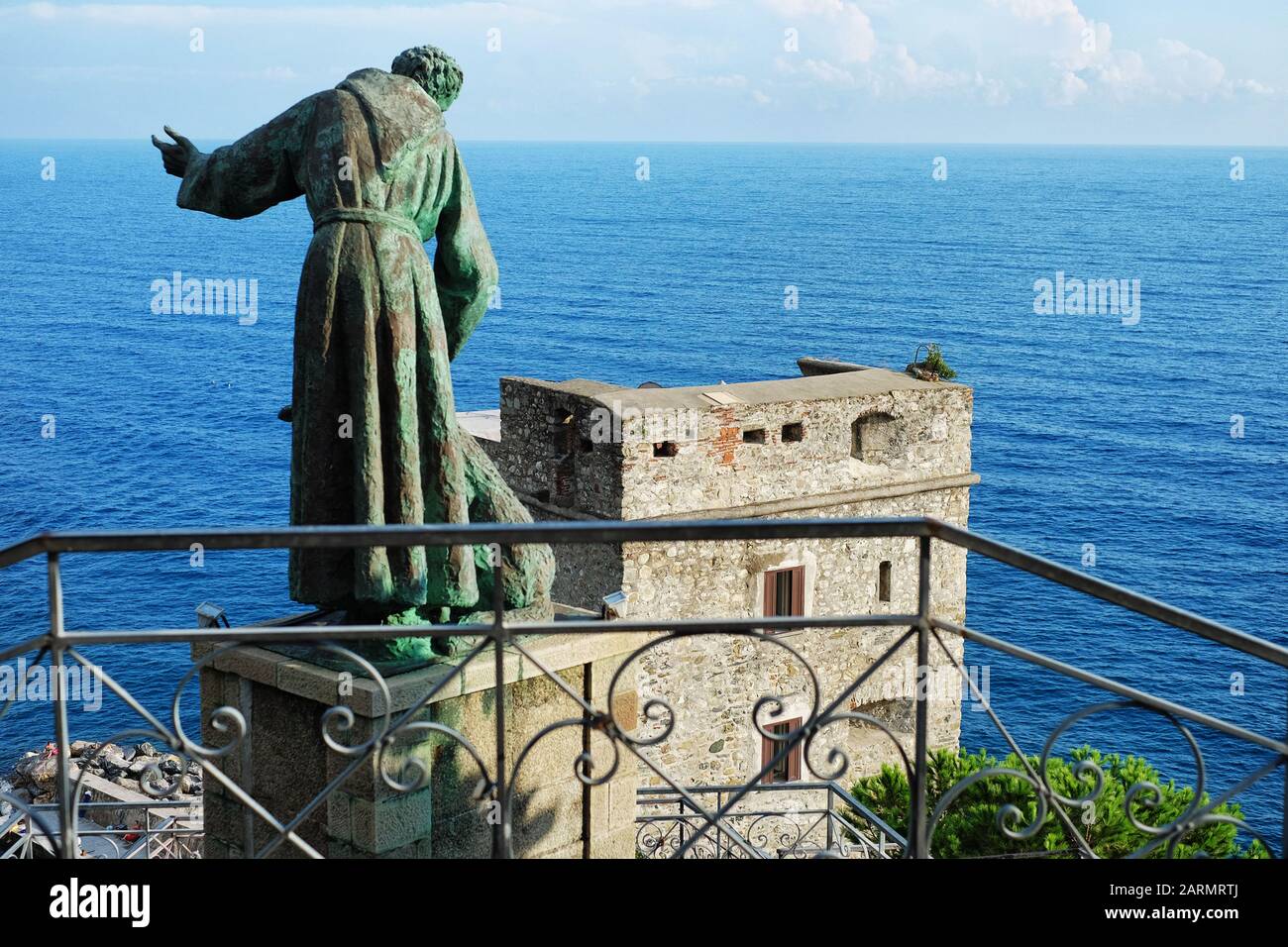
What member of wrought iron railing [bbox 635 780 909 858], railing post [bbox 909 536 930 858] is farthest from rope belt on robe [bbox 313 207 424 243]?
wrought iron railing [bbox 635 780 909 858]

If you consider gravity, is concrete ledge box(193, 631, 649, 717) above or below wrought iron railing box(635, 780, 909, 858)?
above

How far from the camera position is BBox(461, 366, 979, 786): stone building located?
28797 mm

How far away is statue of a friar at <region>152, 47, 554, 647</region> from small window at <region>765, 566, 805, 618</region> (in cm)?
2293

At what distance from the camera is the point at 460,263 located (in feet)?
26.3

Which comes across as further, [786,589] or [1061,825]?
[786,589]

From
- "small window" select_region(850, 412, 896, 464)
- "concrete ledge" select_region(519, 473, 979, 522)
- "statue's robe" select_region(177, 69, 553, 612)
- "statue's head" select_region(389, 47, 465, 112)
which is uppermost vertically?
"statue's head" select_region(389, 47, 465, 112)

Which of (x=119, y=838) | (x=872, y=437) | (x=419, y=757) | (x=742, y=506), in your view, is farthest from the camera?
(x=872, y=437)

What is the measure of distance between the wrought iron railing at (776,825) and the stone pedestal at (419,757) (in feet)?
22.7

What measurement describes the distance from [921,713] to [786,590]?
25.8 m

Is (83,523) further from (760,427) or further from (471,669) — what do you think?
(471,669)
